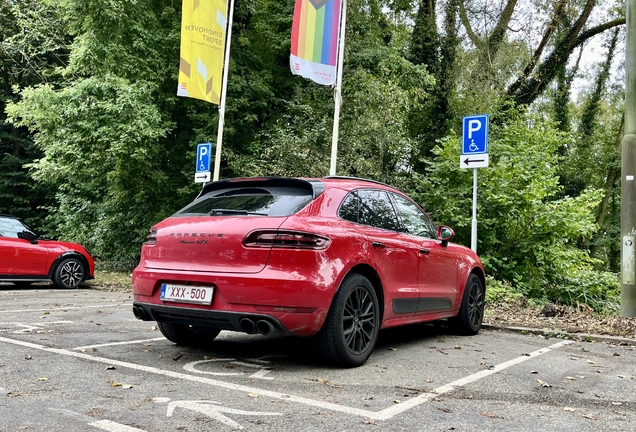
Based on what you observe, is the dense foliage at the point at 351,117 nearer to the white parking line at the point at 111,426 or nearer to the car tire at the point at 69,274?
the car tire at the point at 69,274

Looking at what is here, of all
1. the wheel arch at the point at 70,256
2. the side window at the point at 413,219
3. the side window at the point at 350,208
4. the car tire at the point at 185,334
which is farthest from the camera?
the wheel arch at the point at 70,256

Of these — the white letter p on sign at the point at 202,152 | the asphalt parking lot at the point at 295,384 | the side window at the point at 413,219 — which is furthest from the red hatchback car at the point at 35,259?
the side window at the point at 413,219

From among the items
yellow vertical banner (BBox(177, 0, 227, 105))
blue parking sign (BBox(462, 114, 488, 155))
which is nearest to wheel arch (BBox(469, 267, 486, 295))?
blue parking sign (BBox(462, 114, 488, 155))

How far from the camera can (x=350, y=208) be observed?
545 centimetres

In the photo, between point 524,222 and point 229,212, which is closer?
point 229,212

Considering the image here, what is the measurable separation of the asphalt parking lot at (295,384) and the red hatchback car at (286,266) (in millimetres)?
406

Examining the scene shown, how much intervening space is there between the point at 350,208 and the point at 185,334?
2099 millimetres

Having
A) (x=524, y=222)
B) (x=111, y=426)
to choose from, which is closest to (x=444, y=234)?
(x=111, y=426)

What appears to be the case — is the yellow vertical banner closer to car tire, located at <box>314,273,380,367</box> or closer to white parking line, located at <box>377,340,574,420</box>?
car tire, located at <box>314,273,380,367</box>

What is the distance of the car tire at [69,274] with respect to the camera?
42.0ft

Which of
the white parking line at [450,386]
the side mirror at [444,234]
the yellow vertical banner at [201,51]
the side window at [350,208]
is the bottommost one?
the white parking line at [450,386]

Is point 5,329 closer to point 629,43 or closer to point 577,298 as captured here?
point 629,43

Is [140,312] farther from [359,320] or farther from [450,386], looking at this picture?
[450,386]

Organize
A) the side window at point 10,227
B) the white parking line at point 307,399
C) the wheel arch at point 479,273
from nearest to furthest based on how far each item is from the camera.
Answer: the white parking line at point 307,399 < the wheel arch at point 479,273 < the side window at point 10,227
